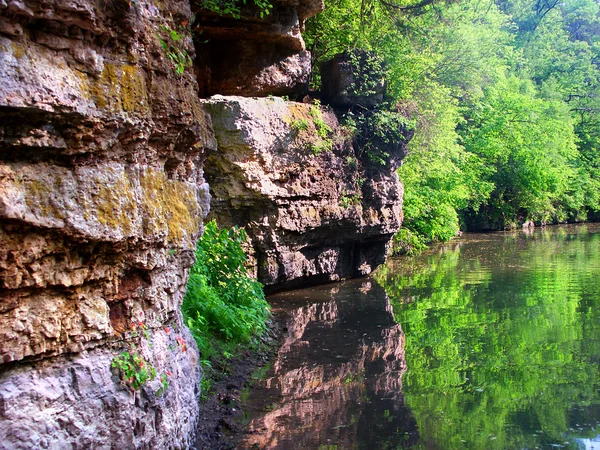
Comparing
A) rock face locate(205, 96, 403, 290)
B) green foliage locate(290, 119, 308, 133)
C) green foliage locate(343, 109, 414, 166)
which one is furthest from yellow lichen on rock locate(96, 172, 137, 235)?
green foliage locate(343, 109, 414, 166)

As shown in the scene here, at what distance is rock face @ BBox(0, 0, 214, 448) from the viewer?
3338mm

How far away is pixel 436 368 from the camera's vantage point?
7.79 meters

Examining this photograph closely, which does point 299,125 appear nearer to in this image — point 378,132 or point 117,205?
point 378,132

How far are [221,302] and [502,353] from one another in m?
4.00

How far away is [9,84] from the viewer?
10.4 ft

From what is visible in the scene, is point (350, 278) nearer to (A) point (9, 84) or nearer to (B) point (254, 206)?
(B) point (254, 206)

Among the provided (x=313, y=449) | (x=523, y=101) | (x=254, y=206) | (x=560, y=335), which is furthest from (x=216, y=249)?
(x=523, y=101)

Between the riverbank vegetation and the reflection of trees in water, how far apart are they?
18.4 feet

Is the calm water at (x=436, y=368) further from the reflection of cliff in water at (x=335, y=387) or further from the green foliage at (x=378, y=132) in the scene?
the green foliage at (x=378, y=132)

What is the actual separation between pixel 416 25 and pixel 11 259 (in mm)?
14474

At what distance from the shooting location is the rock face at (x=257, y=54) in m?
11.2

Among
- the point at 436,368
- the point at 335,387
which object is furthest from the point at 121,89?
the point at 436,368

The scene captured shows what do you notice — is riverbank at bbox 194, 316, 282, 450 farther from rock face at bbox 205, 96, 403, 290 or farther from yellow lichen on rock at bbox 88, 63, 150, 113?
rock face at bbox 205, 96, 403, 290

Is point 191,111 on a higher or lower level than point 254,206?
lower
